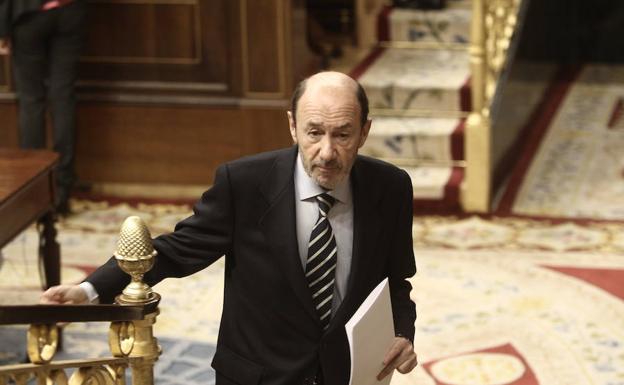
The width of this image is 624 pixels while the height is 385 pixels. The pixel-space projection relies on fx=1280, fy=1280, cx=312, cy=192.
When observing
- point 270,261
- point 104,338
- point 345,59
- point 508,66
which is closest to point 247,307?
point 270,261

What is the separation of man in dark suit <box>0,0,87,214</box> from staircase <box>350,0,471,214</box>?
1.73 metres

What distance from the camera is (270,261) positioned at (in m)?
2.88

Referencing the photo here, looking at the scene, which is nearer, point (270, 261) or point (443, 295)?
point (270, 261)

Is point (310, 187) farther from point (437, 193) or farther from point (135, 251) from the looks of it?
point (437, 193)

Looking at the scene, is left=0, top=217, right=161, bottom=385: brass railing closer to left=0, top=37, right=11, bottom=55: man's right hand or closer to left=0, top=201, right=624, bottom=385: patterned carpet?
left=0, top=201, right=624, bottom=385: patterned carpet

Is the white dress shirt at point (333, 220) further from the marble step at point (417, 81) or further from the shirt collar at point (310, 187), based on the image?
the marble step at point (417, 81)

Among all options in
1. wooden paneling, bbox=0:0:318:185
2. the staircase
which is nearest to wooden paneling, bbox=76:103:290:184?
wooden paneling, bbox=0:0:318:185

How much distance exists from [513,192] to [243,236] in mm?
4699

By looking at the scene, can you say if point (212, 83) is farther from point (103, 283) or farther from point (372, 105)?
point (103, 283)

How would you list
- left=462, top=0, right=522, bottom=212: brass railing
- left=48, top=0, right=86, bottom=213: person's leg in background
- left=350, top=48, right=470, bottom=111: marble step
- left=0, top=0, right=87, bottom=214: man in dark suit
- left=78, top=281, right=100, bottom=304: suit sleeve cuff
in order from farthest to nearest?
1. left=350, top=48, right=470, bottom=111: marble step
2. left=462, top=0, right=522, bottom=212: brass railing
3. left=48, top=0, right=86, bottom=213: person's leg in background
4. left=0, top=0, right=87, bottom=214: man in dark suit
5. left=78, top=281, right=100, bottom=304: suit sleeve cuff

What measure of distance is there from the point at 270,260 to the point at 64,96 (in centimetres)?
438

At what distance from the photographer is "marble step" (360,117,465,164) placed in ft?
24.0

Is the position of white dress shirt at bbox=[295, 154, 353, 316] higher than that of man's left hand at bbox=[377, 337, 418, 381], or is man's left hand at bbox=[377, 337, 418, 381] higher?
white dress shirt at bbox=[295, 154, 353, 316]

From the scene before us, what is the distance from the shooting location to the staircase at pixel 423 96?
728 centimetres
